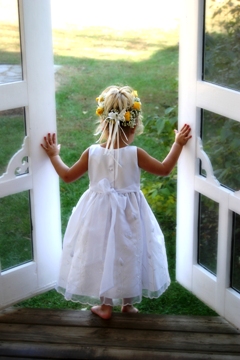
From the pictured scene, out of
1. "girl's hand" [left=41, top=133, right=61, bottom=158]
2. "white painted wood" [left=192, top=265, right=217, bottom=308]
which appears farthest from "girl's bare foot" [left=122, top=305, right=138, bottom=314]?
"girl's hand" [left=41, top=133, right=61, bottom=158]

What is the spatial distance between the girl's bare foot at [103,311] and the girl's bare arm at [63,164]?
2.09 feet

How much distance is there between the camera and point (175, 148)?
10.4 ft

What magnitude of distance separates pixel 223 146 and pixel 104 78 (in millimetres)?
2758

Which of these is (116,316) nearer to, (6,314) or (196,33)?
(6,314)

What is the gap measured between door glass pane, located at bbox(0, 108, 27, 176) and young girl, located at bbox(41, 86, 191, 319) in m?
0.28

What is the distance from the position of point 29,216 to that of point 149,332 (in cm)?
84

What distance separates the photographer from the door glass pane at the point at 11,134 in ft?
10.2

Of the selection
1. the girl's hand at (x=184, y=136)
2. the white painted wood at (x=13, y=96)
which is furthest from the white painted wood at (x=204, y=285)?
the white painted wood at (x=13, y=96)

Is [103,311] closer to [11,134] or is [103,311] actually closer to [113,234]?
[113,234]

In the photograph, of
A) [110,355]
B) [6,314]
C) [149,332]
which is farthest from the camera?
[6,314]

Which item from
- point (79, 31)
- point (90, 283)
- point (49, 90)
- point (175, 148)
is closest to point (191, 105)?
point (175, 148)

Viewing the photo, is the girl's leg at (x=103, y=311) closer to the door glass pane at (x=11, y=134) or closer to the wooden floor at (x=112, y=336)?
the wooden floor at (x=112, y=336)

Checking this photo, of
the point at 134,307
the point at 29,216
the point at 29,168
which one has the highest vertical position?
the point at 29,168

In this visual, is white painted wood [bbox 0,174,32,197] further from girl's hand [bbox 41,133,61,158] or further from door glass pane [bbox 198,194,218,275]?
door glass pane [bbox 198,194,218,275]
